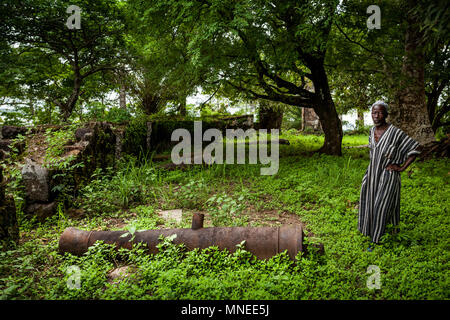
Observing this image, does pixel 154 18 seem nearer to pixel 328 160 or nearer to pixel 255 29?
pixel 255 29

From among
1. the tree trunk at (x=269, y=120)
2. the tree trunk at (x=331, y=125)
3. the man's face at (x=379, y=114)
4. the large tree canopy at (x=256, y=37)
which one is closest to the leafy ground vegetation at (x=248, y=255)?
the man's face at (x=379, y=114)

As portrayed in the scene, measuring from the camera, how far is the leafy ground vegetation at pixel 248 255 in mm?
2598

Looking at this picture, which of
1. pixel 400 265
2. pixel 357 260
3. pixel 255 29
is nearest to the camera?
pixel 400 265

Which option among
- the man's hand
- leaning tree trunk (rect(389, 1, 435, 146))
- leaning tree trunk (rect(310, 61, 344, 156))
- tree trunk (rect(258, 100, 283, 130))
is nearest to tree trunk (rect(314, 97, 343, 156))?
leaning tree trunk (rect(310, 61, 344, 156))

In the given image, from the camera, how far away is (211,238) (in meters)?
3.27

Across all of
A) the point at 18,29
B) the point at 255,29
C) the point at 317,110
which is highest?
the point at 18,29

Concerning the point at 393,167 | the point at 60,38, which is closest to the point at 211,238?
the point at 393,167

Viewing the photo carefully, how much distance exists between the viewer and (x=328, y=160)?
8.02m

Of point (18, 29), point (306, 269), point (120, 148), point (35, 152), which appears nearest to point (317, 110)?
point (120, 148)

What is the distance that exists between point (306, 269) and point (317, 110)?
23.0ft

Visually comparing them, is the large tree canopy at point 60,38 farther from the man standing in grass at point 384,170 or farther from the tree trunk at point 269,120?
the man standing in grass at point 384,170

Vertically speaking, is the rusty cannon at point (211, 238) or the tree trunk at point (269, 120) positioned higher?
the tree trunk at point (269, 120)

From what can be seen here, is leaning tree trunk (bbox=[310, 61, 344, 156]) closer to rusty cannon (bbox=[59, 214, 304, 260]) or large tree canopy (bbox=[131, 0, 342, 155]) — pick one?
large tree canopy (bbox=[131, 0, 342, 155])

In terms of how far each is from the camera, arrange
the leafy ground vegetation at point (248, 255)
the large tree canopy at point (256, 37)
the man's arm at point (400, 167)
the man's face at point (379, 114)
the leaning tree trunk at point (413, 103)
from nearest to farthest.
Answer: the leafy ground vegetation at point (248, 255) < the man's arm at point (400, 167) < the man's face at point (379, 114) < the large tree canopy at point (256, 37) < the leaning tree trunk at point (413, 103)
